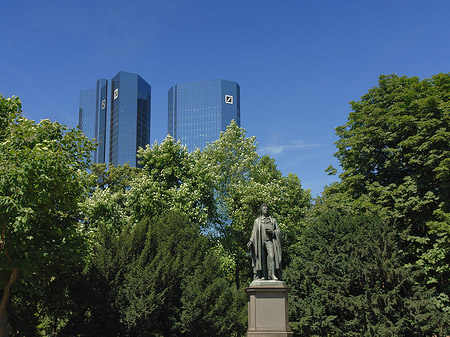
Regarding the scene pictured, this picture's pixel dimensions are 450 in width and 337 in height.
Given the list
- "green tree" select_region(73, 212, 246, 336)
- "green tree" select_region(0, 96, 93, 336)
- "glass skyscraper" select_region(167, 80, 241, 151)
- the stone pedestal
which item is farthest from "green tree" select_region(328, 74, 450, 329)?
"glass skyscraper" select_region(167, 80, 241, 151)

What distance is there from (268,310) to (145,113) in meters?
135

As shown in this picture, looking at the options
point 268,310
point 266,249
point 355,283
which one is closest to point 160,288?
point 266,249

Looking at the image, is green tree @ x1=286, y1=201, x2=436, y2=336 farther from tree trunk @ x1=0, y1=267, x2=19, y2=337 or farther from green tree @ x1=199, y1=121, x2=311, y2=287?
tree trunk @ x1=0, y1=267, x2=19, y2=337

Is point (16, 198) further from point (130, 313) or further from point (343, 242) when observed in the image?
point (343, 242)

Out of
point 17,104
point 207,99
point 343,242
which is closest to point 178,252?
point 343,242

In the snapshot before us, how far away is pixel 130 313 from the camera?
829 inches

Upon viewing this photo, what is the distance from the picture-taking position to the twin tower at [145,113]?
13450 centimetres

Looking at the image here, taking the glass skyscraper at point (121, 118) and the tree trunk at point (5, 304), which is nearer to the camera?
the tree trunk at point (5, 304)

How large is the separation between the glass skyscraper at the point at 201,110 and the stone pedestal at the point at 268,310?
397 feet

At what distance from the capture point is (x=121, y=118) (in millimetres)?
135250

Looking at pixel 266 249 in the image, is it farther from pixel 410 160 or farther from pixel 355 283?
pixel 410 160

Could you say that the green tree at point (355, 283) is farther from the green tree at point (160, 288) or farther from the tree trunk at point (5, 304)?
the tree trunk at point (5, 304)

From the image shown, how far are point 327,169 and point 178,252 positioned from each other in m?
11.9

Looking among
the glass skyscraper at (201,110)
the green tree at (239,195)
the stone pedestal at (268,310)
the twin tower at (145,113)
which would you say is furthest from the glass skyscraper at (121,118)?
the stone pedestal at (268,310)
